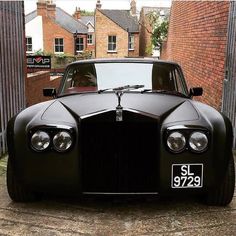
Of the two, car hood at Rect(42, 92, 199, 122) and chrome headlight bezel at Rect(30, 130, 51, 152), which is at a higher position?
car hood at Rect(42, 92, 199, 122)

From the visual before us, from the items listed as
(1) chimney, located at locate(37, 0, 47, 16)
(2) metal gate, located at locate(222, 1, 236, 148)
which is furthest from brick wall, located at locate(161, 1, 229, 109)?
(1) chimney, located at locate(37, 0, 47, 16)

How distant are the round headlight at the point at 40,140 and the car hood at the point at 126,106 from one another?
0.19 meters

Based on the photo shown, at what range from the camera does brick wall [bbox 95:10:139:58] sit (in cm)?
4106

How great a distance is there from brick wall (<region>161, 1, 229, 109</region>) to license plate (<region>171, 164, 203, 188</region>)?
462 centimetres

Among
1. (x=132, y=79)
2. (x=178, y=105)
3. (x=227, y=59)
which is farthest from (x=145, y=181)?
(x=227, y=59)

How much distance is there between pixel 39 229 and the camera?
332 cm

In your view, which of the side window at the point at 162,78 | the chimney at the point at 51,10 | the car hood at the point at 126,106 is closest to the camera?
the car hood at the point at 126,106

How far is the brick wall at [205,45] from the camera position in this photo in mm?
7868

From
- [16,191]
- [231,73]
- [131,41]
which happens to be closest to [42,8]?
[131,41]

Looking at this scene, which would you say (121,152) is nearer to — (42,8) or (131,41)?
(42,8)

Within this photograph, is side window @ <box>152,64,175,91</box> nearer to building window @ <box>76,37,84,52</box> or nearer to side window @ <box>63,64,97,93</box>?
side window @ <box>63,64,97,93</box>

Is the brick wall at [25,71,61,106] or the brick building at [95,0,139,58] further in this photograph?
the brick building at [95,0,139,58]

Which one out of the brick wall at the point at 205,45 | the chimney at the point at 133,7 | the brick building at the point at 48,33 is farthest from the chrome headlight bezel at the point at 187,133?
the chimney at the point at 133,7

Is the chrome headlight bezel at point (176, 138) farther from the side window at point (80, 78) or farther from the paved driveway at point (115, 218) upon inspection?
the side window at point (80, 78)
